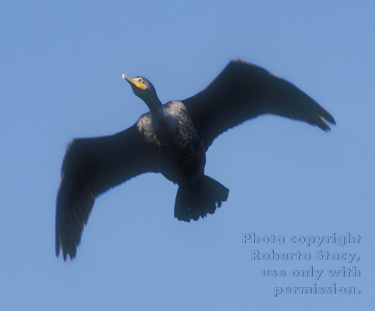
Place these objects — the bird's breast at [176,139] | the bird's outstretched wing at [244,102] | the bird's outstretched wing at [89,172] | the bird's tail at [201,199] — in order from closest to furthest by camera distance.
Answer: the bird's breast at [176,139]
the bird's outstretched wing at [244,102]
the bird's tail at [201,199]
the bird's outstretched wing at [89,172]

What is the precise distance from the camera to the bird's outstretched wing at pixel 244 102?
8.09 metres

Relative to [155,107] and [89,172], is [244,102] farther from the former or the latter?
[89,172]

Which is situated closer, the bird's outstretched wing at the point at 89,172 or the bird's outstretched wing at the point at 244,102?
the bird's outstretched wing at the point at 244,102

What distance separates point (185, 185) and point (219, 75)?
1256mm

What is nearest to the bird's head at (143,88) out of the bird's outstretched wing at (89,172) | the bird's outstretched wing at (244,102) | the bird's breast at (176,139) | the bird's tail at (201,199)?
the bird's breast at (176,139)

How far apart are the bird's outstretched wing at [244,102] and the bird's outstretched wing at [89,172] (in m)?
0.73

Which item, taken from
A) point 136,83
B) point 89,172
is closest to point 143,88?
point 136,83

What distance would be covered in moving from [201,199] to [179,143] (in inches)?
33.2

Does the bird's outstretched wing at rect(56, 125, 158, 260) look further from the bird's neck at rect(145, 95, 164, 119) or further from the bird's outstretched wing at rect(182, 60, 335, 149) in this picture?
the bird's outstretched wing at rect(182, 60, 335, 149)

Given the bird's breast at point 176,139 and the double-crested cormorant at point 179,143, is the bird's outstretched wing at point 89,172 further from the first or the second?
the bird's breast at point 176,139

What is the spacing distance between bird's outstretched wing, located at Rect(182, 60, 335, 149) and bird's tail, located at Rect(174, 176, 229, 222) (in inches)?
19.4

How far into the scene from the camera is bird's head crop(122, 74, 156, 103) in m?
7.98

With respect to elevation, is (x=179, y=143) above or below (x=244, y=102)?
below

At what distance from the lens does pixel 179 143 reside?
7.93m
